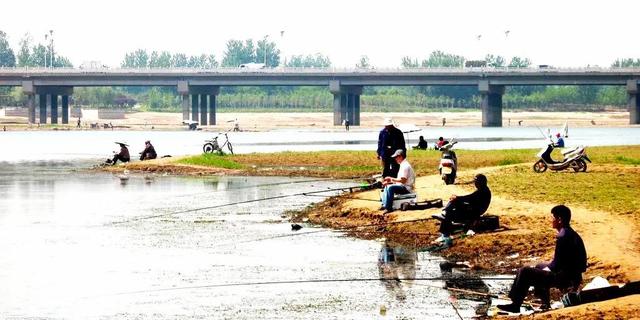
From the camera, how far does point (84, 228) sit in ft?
102

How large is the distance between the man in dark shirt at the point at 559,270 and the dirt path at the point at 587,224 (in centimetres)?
223

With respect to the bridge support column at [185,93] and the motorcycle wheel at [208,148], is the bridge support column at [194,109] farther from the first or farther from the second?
the motorcycle wheel at [208,148]

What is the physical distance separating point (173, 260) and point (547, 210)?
894cm

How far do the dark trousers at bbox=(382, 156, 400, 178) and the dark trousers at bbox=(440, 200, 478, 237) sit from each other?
726 cm

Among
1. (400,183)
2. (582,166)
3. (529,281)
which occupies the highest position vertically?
(400,183)

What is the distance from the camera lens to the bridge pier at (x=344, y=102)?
169250mm

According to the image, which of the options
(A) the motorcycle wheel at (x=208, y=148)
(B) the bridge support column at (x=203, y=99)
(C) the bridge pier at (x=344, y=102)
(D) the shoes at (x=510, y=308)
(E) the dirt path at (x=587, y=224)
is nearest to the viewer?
(D) the shoes at (x=510, y=308)

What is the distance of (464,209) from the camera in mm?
26062

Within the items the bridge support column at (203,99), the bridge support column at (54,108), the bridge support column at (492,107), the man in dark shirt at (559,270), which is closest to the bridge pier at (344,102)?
the bridge support column at (492,107)

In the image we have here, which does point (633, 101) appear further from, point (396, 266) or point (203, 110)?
point (396, 266)

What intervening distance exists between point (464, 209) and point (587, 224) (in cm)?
249

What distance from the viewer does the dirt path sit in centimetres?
2177

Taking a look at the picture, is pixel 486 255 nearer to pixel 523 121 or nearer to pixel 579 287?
pixel 579 287

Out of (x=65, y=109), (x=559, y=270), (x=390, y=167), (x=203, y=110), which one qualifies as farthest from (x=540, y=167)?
A: (x=65, y=109)
